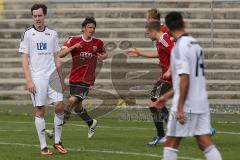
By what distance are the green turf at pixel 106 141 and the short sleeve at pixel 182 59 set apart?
3.26 m

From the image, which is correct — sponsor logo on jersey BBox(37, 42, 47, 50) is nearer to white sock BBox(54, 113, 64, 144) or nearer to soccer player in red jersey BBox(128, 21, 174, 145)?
white sock BBox(54, 113, 64, 144)

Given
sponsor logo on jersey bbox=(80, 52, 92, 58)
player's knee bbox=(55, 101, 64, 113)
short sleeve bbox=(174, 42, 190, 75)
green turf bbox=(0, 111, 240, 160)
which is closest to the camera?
short sleeve bbox=(174, 42, 190, 75)

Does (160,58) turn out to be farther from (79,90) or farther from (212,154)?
(212,154)

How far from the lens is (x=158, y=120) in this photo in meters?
15.1

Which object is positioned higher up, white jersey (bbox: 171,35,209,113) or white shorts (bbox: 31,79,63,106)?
white jersey (bbox: 171,35,209,113)

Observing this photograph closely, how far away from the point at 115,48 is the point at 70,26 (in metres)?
2.48

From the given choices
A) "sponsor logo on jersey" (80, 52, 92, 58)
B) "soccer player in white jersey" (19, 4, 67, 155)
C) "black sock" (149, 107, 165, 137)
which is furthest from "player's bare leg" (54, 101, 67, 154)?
"sponsor logo on jersey" (80, 52, 92, 58)

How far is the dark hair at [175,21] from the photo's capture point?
9.72 m

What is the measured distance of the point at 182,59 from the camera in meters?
9.51

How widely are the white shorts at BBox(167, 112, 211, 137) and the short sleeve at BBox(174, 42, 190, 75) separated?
54cm

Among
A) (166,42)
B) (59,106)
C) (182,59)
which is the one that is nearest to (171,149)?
(182,59)

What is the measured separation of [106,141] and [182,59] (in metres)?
5.97

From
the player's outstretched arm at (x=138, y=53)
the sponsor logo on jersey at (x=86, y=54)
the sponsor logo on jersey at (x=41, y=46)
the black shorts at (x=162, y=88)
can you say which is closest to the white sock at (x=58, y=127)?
the sponsor logo on jersey at (x=41, y=46)

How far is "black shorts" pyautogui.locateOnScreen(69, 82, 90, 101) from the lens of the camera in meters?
16.3
